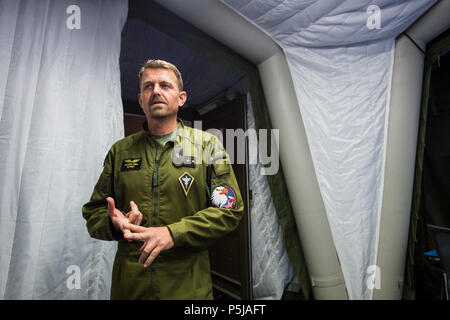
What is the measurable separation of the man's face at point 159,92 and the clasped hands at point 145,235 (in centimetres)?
31

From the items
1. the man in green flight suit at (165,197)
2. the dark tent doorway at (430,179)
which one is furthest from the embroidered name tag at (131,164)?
the dark tent doorway at (430,179)

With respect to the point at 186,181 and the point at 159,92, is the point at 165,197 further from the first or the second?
the point at 159,92

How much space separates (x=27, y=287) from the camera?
2.56ft

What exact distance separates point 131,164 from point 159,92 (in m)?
0.25

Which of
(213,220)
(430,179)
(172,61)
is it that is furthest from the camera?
(172,61)

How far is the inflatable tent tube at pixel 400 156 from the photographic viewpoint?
125 cm

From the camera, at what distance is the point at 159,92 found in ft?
2.34

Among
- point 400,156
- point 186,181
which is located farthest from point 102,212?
point 400,156

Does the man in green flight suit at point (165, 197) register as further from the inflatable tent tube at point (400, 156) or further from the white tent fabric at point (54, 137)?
the inflatable tent tube at point (400, 156)

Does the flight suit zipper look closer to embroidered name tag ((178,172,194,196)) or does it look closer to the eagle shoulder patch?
embroidered name tag ((178,172,194,196))

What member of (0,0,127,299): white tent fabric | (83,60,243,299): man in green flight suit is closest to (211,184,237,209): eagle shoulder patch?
(83,60,243,299): man in green flight suit

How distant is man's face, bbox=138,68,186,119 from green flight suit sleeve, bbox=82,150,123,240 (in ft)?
0.76

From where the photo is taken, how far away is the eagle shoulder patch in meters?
0.72
